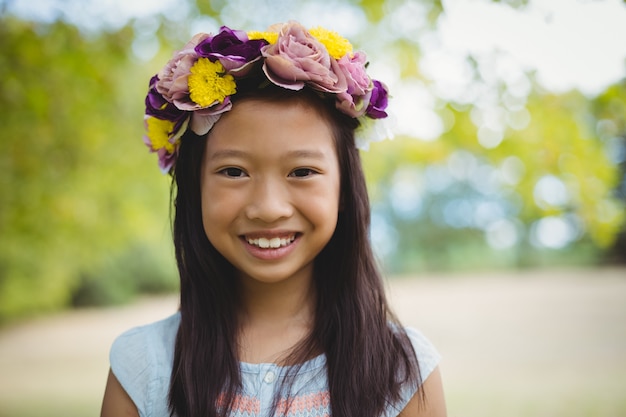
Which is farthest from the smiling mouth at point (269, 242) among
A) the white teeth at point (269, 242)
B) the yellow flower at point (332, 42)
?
the yellow flower at point (332, 42)

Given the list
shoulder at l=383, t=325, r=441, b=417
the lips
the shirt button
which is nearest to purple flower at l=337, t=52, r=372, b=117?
the lips

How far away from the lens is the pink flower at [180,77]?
1.83 metres

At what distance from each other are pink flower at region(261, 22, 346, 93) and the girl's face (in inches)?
3.0

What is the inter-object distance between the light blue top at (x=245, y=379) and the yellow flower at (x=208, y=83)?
801 mm

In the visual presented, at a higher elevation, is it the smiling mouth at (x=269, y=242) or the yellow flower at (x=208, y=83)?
the yellow flower at (x=208, y=83)

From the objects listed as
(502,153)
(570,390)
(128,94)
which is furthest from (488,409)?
(128,94)

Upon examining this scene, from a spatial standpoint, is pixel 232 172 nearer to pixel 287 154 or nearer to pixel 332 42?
pixel 287 154

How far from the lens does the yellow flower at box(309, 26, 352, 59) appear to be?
6.19 ft

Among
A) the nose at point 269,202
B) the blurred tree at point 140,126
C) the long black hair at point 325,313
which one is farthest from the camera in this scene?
the blurred tree at point 140,126

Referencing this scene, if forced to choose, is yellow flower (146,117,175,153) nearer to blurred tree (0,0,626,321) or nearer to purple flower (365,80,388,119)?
purple flower (365,80,388,119)

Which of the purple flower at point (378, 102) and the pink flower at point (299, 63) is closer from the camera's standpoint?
the pink flower at point (299, 63)

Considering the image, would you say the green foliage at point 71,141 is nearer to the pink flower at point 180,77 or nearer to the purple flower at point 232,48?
the pink flower at point 180,77

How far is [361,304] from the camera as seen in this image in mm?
1996

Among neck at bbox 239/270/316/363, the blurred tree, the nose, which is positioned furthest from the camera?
the blurred tree
